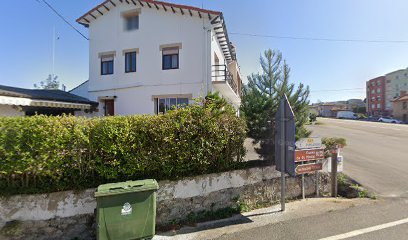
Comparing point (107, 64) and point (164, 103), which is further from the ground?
point (107, 64)

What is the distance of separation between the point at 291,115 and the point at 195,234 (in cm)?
303

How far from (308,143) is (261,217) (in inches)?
92.4

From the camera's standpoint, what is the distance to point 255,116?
6582 mm

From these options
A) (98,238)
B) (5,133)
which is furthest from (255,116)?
(5,133)

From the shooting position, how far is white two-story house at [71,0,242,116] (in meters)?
12.8

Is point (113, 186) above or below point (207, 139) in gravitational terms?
below

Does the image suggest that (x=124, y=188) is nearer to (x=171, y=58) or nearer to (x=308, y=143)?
(x=308, y=143)

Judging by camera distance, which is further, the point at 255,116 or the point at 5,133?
the point at 255,116

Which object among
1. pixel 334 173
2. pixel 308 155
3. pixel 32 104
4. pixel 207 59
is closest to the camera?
pixel 308 155

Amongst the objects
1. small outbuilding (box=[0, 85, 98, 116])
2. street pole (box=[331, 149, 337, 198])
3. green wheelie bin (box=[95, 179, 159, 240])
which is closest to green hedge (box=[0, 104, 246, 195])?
green wheelie bin (box=[95, 179, 159, 240])

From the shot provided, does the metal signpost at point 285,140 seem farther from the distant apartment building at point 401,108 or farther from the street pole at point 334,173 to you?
the distant apartment building at point 401,108

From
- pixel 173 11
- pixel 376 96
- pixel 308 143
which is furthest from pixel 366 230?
pixel 376 96

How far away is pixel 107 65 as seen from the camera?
1476 centimetres

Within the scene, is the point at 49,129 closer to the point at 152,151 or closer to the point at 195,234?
the point at 152,151
